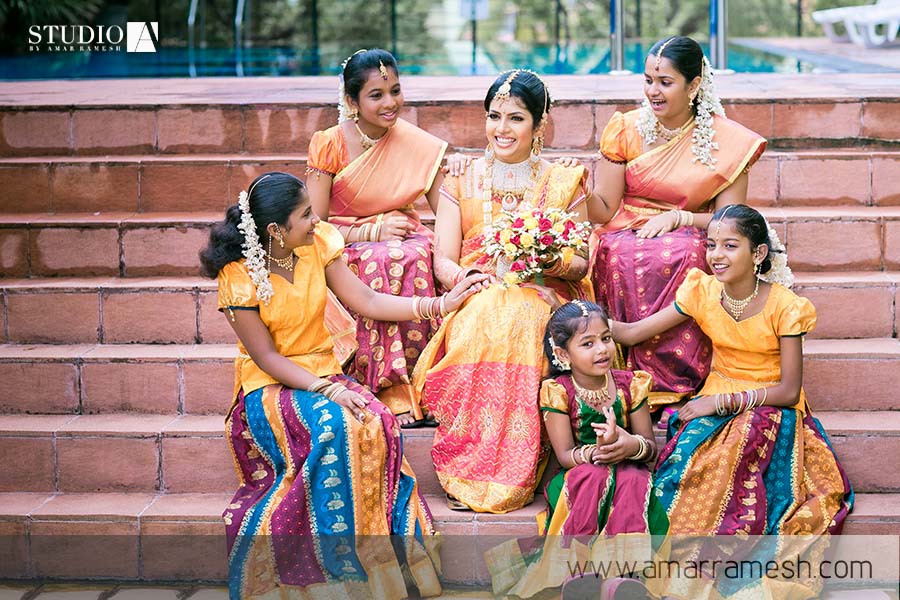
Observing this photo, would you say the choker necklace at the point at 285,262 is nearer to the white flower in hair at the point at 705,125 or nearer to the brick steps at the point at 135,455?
the brick steps at the point at 135,455

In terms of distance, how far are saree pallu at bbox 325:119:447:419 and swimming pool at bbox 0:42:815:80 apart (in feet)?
13.9

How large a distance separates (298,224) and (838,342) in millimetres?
2351

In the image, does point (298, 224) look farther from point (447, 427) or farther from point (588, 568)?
point (588, 568)

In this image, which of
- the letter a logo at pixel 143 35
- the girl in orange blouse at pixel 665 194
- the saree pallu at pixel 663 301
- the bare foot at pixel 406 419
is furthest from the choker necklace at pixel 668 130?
the letter a logo at pixel 143 35

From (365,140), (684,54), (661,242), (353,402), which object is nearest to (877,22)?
(684,54)

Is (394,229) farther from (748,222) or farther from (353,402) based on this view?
(748,222)

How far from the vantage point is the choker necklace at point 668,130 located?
4.86 meters

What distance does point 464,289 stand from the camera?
14.7 feet

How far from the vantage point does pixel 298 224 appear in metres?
4.21

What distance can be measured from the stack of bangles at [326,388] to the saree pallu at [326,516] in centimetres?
3

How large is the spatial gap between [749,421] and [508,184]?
1.33m

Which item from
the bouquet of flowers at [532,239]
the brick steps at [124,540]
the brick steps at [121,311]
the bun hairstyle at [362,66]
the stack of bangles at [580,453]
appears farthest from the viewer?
the brick steps at [121,311]

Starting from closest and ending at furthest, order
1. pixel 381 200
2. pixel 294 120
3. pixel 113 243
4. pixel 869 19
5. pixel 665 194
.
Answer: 1. pixel 665 194
2. pixel 381 200
3. pixel 113 243
4. pixel 294 120
5. pixel 869 19

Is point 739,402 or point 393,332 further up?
point 393,332
